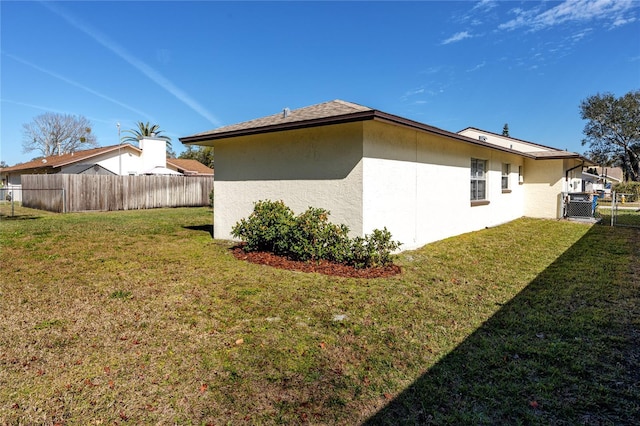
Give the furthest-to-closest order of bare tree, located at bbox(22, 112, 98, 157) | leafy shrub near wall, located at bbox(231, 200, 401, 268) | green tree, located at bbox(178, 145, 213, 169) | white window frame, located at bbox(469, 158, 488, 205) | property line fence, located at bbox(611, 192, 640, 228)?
green tree, located at bbox(178, 145, 213, 169) → bare tree, located at bbox(22, 112, 98, 157) → property line fence, located at bbox(611, 192, 640, 228) → white window frame, located at bbox(469, 158, 488, 205) → leafy shrub near wall, located at bbox(231, 200, 401, 268)

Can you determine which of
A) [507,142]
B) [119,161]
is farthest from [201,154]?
[507,142]

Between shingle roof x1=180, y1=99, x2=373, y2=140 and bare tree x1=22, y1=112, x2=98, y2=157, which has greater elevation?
bare tree x1=22, y1=112, x2=98, y2=157

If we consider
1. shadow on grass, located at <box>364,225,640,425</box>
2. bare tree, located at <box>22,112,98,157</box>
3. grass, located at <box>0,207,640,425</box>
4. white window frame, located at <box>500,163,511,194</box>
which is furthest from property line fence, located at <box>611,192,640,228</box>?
bare tree, located at <box>22,112,98,157</box>

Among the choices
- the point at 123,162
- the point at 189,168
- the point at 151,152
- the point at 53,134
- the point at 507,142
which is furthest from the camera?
the point at 53,134

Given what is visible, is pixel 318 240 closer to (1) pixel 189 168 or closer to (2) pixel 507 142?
(2) pixel 507 142

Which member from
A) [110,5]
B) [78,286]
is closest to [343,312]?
[78,286]

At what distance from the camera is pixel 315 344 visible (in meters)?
3.46

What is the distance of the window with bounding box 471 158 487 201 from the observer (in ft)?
37.6

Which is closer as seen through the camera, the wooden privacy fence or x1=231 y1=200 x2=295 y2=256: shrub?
x1=231 y1=200 x2=295 y2=256: shrub

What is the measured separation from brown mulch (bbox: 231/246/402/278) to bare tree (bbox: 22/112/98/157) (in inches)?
1929

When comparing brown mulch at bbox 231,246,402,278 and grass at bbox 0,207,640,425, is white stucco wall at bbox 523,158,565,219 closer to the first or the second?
grass at bbox 0,207,640,425

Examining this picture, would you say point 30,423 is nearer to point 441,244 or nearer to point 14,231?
point 441,244

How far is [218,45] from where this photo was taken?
15.6 m

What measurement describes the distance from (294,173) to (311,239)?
72.8 inches
